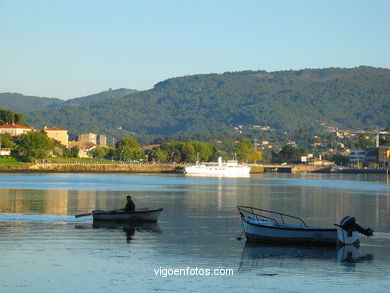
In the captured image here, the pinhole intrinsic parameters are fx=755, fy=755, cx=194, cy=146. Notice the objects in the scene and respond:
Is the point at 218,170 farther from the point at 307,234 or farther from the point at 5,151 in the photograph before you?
the point at 307,234

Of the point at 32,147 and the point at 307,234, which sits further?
the point at 32,147

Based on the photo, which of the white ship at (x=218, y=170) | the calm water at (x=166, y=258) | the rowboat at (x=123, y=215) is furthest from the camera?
the white ship at (x=218, y=170)

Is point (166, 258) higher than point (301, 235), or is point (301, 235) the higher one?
point (301, 235)

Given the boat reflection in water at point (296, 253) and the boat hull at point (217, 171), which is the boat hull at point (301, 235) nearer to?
the boat reflection in water at point (296, 253)

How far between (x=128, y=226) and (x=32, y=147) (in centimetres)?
13151

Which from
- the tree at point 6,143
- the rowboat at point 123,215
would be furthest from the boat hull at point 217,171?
the rowboat at point 123,215

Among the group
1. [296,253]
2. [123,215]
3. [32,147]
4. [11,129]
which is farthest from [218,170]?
[296,253]

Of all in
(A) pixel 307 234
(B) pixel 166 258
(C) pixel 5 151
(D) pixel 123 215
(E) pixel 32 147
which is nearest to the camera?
(B) pixel 166 258

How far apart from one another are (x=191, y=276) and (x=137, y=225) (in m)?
16.2

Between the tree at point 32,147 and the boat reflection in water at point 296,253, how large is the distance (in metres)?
140

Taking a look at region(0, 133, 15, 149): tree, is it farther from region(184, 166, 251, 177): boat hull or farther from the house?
region(184, 166, 251, 177): boat hull

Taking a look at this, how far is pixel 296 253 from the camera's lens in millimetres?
31547

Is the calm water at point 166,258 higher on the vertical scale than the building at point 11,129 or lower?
lower

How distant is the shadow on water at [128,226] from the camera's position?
3906cm
